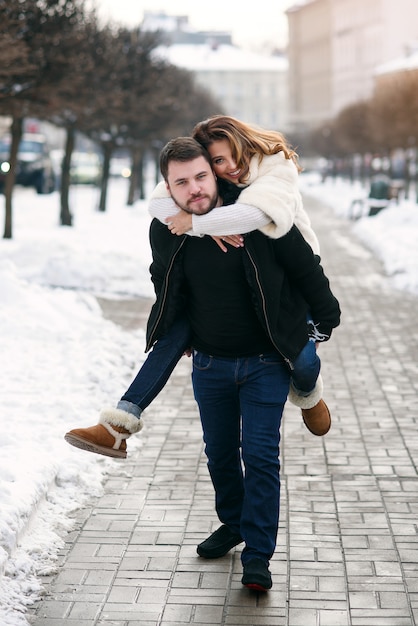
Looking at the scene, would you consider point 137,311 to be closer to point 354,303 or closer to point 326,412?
point 354,303

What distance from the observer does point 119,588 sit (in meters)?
4.40

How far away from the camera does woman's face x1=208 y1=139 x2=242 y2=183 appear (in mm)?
4074

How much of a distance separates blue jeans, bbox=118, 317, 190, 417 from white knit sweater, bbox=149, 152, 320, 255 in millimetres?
452

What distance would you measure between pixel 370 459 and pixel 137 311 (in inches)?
231

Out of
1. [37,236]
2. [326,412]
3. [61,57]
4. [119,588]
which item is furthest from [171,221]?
[37,236]

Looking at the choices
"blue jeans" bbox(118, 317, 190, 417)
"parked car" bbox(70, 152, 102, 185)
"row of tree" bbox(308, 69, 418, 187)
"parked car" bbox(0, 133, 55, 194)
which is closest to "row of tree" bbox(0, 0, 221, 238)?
"parked car" bbox(0, 133, 55, 194)

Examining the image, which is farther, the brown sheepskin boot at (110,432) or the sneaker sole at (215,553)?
the sneaker sole at (215,553)

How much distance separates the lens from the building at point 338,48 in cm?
10188

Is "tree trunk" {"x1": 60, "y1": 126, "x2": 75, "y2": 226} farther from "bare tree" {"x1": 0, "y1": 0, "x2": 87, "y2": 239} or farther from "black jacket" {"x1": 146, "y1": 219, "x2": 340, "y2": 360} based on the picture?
"black jacket" {"x1": 146, "y1": 219, "x2": 340, "y2": 360}

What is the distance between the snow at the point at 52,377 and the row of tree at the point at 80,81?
2.25 meters

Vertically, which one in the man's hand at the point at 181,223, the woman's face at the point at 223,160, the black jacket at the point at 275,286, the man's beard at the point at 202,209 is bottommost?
the black jacket at the point at 275,286

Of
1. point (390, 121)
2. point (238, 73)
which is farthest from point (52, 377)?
point (238, 73)

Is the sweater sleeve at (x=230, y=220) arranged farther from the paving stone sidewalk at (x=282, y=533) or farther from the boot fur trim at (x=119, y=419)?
the paving stone sidewalk at (x=282, y=533)

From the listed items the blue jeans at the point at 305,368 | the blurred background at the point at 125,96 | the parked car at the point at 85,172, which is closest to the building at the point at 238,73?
the blurred background at the point at 125,96
